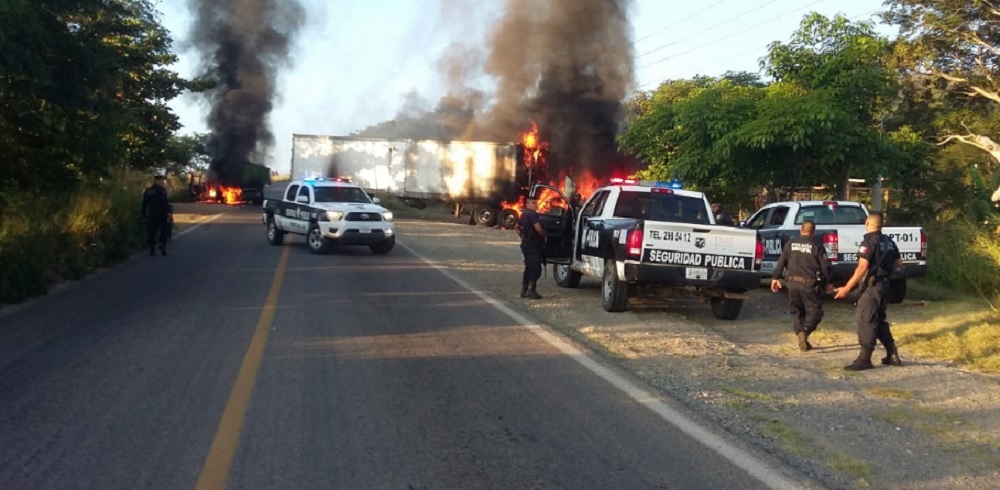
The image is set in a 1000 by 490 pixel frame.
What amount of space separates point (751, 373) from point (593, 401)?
220 centimetres

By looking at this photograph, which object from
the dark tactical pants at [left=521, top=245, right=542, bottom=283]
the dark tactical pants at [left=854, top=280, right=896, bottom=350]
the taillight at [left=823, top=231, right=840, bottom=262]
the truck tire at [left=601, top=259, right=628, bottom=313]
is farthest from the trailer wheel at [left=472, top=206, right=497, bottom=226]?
the dark tactical pants at [left=854, top=280, right=896, bottom=350]

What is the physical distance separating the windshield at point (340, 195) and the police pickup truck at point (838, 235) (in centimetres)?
988

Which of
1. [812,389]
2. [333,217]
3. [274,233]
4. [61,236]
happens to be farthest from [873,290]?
[274,233]

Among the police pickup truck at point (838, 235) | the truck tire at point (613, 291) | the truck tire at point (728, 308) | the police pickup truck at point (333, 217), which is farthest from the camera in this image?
the police pickup truck at point (333, 217)

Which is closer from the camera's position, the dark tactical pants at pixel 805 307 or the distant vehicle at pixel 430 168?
the dark tactical pants at pixel 805 307

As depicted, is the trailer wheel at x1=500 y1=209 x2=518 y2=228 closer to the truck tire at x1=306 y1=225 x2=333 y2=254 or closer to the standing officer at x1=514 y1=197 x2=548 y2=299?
the truck tire at x1=306 y1=225 x2=333 y2=254

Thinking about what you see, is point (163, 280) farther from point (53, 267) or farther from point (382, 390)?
point (382, 390)

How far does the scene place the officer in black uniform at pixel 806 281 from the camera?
10312 millimetres

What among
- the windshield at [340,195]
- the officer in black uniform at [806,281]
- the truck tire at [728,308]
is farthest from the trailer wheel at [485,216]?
the officer in black uniform at [806,281]

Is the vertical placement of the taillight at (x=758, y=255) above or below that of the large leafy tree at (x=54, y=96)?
below

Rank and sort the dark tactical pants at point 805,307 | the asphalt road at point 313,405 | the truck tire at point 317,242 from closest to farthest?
the asphalt road at point 313,405
the dark tactical pants at point 805,307
the truck tire at point 317,242

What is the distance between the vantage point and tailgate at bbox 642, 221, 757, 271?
12.1 m

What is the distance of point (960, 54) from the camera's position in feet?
97.5

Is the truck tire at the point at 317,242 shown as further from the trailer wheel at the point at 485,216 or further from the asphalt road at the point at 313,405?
the trailer wheel at the point at 485,216
